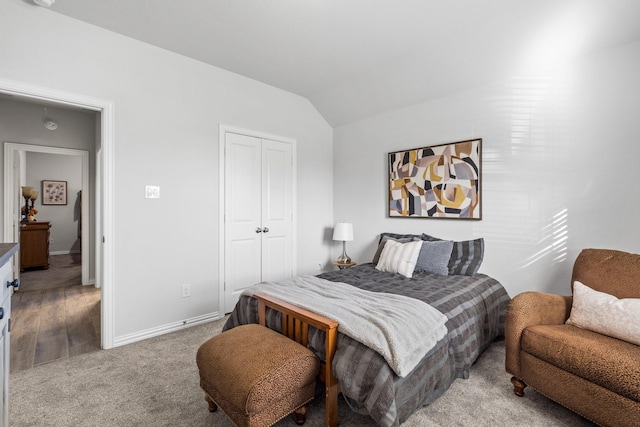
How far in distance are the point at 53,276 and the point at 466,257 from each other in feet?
20.4

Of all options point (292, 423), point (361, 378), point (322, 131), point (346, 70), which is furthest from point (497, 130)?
point (292, 423)

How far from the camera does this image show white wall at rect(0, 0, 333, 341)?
2381 mm

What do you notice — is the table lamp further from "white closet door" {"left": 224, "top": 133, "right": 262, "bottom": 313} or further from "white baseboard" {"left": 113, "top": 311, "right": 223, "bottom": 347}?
"white baseboard" {"left": 113, "top": 311, "right": 223, "bottom": 347}

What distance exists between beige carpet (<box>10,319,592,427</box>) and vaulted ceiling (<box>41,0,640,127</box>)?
2.54m

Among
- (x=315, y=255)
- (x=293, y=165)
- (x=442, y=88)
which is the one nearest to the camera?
(x=442, y=88)

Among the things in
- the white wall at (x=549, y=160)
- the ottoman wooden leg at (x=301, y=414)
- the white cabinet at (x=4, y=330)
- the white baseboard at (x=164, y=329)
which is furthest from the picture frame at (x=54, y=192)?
the ottoman wooden leg at (x=301, y=414)

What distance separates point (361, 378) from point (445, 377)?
0.69m

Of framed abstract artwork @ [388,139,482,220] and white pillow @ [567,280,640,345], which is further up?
framed abstract artwork @ [388,139,482,220]

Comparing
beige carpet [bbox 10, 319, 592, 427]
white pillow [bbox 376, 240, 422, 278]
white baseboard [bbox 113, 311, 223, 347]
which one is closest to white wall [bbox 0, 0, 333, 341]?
white baseboard [bbox 113, 311, 223, 347]

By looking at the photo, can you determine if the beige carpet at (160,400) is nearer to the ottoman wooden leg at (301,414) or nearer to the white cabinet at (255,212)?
the ottoman wooden leg at (301,414)

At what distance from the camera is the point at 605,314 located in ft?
5.86

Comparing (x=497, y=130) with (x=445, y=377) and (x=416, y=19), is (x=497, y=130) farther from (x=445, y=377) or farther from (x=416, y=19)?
(x=445, y=377)

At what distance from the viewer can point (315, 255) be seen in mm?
4371

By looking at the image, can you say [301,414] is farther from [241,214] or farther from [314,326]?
[241,214]
